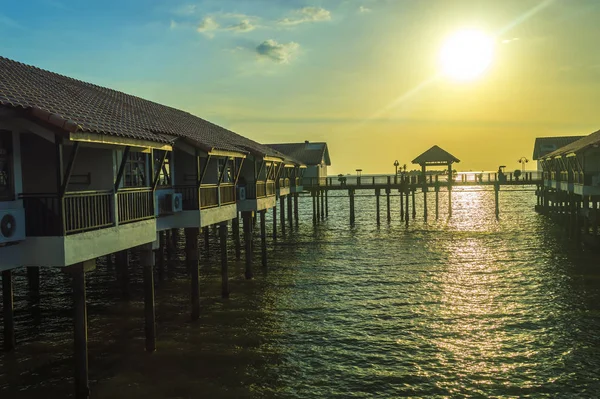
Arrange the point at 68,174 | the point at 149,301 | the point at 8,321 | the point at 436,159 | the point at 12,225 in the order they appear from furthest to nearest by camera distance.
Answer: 1. the point at 436,159
2. the point at 8,321
3. the point at 149,301
4. the point at 68,174
5. the point at 12,225

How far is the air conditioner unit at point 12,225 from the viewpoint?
9609mm

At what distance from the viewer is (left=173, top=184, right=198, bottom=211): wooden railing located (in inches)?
687

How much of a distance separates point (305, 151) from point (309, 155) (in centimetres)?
138

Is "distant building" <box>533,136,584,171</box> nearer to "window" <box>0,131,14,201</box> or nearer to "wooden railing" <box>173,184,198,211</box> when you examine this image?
"wooden railing" <box>173,184,198,211</box>

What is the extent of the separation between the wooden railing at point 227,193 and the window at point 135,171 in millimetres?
3489

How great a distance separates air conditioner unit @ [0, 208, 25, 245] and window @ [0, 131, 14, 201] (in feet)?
1.55

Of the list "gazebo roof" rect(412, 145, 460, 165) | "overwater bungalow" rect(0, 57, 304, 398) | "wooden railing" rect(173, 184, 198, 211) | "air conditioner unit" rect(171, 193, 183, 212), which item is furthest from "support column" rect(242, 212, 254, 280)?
"gazebo roof" rect(412, 145, 460, 165)

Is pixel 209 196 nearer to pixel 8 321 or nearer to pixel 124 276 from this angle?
pixel 124 276

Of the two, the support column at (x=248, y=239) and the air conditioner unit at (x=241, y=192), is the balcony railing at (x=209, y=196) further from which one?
the air conditioner unit at (x=241, y=192)

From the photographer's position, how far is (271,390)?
1226 cm

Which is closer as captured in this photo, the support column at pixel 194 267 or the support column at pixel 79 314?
the support column at pixel 79 314

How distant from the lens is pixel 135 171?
57.1ft

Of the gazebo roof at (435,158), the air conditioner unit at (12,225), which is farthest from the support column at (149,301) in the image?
the gazebo roof at (435,158)

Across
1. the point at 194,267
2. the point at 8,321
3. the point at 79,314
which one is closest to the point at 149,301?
the point at 194,267
